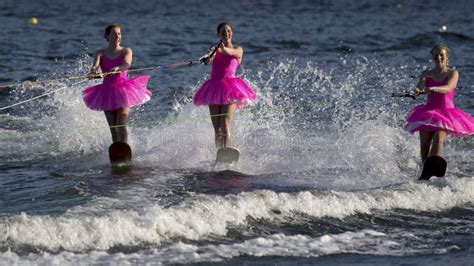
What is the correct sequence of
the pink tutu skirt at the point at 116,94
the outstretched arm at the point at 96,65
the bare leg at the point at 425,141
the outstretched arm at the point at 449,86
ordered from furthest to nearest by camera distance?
the pink tutu skirt at the point at 116,94
the outstretched arm at the point at 96,65
the bare leg at the point at 425,141
the outstretched arm at the point at 449,86

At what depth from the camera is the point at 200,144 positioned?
41.5 feet

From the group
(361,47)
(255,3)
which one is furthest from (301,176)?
(255,3)

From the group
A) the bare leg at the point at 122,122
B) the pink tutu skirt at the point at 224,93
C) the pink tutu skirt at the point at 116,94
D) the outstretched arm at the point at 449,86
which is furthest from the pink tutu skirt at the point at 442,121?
the bare leg at the point at 122,122

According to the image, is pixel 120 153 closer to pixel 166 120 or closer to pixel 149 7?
pixel 166 120

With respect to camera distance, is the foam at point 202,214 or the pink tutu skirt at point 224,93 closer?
the foam at point 202,214

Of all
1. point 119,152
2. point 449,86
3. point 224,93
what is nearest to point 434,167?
point 449,86

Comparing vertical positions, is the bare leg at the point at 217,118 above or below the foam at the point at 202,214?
above

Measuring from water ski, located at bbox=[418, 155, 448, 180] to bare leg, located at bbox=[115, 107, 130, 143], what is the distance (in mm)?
3479

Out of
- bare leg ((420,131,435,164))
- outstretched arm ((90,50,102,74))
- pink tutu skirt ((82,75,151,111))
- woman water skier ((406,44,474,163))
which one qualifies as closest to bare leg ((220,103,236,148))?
pink tutu skirt ((82,75,151,111))

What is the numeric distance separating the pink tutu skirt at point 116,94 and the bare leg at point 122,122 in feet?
0.40

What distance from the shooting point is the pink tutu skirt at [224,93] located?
11477 millimetres

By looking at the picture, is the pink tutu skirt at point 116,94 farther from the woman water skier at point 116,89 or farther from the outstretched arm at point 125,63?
the outstretched arm at point 125,63

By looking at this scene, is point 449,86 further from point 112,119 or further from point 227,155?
point 112,119

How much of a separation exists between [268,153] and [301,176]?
5.09 ft
